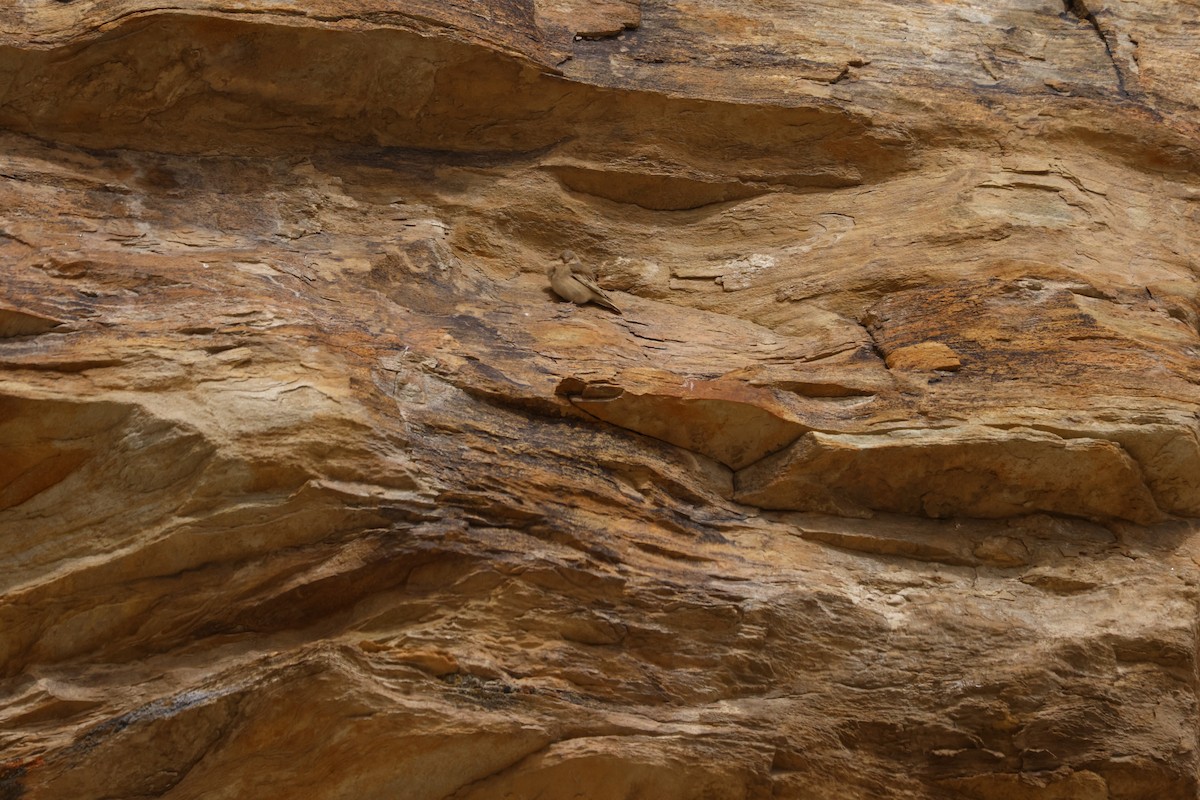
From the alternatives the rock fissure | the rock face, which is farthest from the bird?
the rock fissure

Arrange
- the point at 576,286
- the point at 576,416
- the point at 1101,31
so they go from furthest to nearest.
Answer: the point at 1101,31 < the point at 576,286 < the point at 576,416

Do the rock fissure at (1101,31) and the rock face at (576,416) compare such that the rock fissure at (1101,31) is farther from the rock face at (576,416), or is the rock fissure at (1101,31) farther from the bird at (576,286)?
the bird at (576,286)

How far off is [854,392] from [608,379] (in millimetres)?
1423

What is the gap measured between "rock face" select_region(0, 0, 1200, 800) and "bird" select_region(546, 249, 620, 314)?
0.12 metres

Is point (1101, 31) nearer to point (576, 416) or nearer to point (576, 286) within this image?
point (576, 286)

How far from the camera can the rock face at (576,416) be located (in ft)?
17.4

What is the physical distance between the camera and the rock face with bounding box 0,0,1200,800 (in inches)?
208

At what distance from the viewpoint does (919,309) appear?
23.4 feet

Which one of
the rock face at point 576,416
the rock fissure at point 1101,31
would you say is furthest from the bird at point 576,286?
the rock fissure at point 1101,31

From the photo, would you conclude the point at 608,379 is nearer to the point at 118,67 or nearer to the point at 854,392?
the point at 854,392

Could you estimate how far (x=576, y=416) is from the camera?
6348 mm

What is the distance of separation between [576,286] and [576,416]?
1315mm

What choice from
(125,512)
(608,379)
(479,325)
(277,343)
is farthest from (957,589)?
(125,512)

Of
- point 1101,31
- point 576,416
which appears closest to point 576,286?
point 576,416
